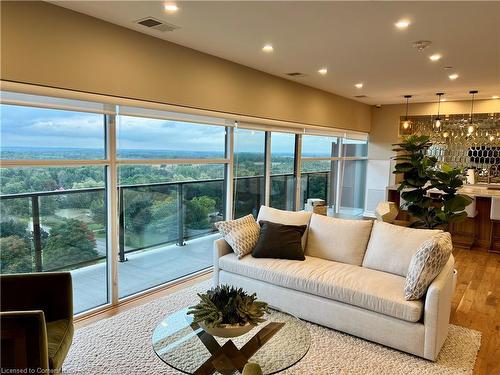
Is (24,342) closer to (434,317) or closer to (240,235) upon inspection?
(240,235)

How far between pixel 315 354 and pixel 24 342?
6.56 feet

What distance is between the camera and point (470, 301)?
12.7 ft

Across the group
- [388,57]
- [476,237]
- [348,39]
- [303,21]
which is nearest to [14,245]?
[303,21]

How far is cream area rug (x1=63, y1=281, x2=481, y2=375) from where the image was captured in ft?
8.53

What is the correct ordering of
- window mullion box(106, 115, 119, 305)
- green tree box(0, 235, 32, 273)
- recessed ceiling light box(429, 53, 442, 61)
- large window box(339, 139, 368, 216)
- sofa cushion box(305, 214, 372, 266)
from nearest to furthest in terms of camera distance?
green tree box(0, 235, 32, 273)
window mullion box(106, 115, 119, 305)
sofa cushion box(305, 214, 372, 266)
recessed ceiling light box(429, 53, 442, 61)
large window box(339, 139, 368, 216)

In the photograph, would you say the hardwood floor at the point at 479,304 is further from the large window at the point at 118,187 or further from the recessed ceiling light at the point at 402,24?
the recessed ceiling light at the point at 402,24

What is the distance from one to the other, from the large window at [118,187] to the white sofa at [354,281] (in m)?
1.00

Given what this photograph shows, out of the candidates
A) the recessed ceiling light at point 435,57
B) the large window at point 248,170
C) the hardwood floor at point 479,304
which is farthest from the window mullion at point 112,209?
the recessed ceiling light at point 435,57

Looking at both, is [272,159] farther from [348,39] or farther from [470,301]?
[470,301]

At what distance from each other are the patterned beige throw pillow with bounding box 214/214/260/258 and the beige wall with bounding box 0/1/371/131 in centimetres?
147

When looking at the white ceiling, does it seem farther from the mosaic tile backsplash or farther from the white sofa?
the mosaic tile backsplash

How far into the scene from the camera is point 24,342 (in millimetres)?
1797

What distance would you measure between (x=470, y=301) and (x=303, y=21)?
338cm

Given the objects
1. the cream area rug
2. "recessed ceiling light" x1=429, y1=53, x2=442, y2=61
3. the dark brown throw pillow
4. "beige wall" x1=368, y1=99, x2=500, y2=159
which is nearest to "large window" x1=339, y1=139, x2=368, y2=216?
"beige wall" x1=368, y1=99, x2=500, y2=159
